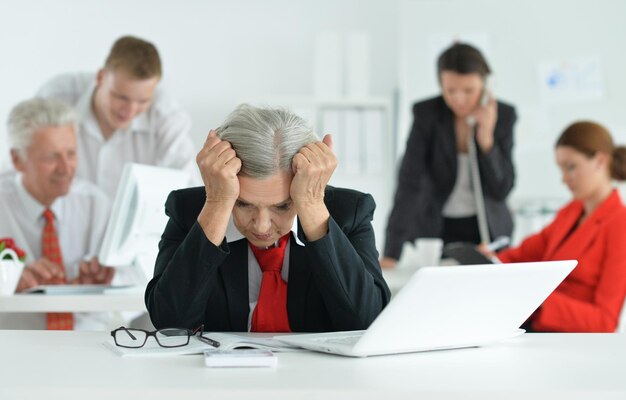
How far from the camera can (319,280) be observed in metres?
1.66

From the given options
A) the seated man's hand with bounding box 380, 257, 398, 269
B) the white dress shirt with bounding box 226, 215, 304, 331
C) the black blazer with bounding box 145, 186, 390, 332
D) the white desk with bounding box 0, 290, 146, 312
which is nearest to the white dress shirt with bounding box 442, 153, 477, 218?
the seated man's hand with bounding box 380, 257, 398, 269

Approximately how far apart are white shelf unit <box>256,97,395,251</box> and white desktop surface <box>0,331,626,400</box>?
3261mm

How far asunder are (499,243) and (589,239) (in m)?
0.76

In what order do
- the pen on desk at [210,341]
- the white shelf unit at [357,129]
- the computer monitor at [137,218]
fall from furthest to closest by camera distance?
the white shelf unit at [357,129]
the computer monitor at [137,218]
the pen on desk at [210,341]

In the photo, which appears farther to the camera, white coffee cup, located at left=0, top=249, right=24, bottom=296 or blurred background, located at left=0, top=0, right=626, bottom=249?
blurred background, located at left=0, top=0, right=626, bottom=249

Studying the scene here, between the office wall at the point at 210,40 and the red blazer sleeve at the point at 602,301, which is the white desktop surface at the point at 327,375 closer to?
the red blazer sleeve at the point at 602,301

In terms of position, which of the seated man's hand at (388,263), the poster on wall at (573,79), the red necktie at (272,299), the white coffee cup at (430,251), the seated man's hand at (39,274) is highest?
the poster on wall at (573,79)

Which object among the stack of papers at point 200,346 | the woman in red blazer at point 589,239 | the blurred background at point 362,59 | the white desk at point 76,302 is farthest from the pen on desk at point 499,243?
the stack of papers at point 200,346

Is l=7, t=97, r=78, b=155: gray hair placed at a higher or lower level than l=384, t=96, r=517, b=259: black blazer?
higher

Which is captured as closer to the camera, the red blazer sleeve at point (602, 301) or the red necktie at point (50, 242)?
the red blazer sleeve at point (602, 301)

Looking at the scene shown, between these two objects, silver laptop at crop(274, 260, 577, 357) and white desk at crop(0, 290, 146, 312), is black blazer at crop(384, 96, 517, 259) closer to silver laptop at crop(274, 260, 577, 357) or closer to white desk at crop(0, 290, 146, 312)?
white desk at crop(0, 290, 146, 312)

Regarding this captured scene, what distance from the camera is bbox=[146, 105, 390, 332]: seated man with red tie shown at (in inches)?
63.9

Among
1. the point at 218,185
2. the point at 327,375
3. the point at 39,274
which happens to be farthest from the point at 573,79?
the point at 327,375

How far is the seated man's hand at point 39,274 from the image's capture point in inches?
110
